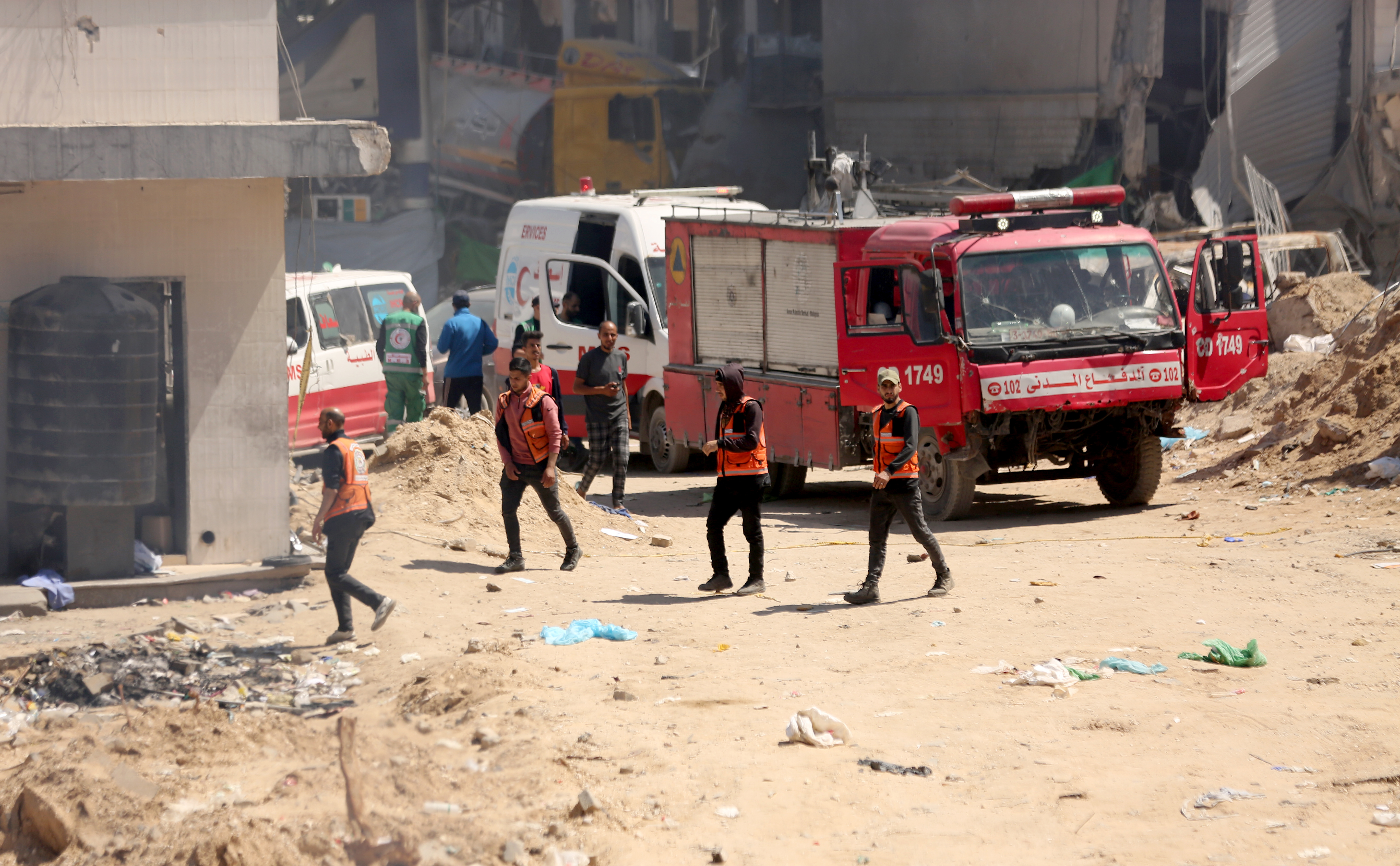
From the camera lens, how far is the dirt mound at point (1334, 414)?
12867 mm

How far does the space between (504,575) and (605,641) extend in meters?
2.09

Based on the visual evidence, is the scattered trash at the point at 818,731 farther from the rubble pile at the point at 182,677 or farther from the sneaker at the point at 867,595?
the sneaker at the point at 867,595

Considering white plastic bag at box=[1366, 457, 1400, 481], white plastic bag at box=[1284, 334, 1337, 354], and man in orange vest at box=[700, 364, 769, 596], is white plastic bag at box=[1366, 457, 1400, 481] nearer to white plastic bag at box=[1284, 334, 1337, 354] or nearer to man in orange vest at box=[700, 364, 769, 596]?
man in orange vest at box=[700, 364, 769, 596]

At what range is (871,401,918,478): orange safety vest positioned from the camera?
905 centimetres

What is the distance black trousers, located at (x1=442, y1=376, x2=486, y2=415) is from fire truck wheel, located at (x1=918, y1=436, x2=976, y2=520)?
180 inches

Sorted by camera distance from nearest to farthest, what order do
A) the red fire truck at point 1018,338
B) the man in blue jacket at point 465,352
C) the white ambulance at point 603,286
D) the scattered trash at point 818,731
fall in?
the scattered trash at point 818,731 → the red fire truck at point 1018,338 → the man in blue jacket at point 465,352 → the white ambulance at point 603,286

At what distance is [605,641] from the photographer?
8.45 metres

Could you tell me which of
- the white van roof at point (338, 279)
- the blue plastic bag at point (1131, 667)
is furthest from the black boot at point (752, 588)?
the white van roof at point (338, 279)

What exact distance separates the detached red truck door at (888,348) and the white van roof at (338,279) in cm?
532

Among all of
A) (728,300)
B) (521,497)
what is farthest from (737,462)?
(728,300)

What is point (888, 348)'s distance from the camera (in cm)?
1227

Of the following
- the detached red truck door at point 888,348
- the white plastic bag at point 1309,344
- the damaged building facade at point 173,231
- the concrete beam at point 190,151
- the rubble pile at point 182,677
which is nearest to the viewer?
the rubble pile at point 182,677

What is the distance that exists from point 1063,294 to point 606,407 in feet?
13.3

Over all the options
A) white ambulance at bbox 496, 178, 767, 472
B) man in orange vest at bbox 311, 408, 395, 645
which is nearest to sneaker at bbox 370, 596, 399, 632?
man in orange vest at bbox 311, 408, 395, 645
